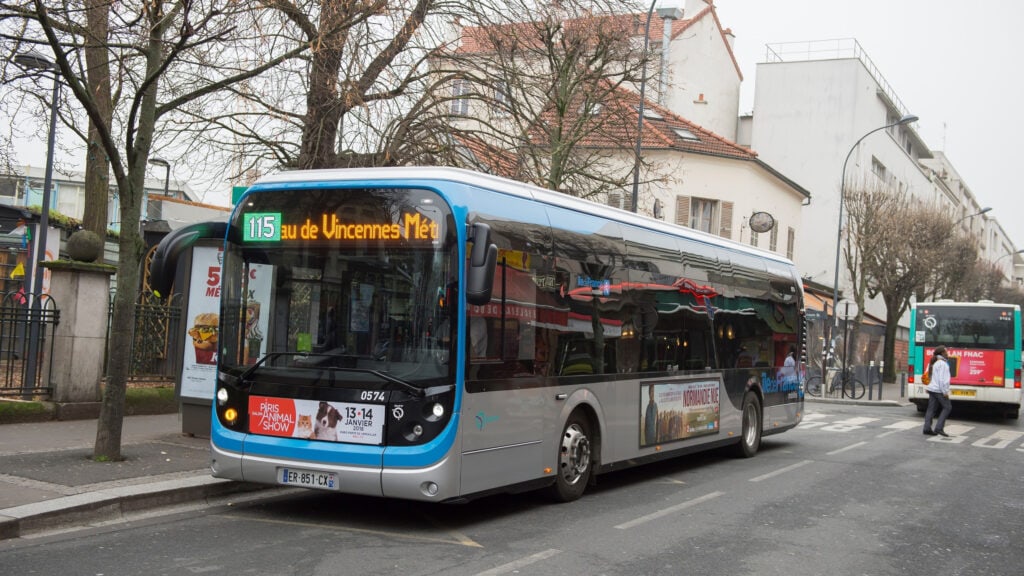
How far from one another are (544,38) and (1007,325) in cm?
1542

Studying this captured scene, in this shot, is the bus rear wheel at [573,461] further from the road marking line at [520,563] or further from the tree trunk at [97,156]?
the tree trunk at [97,156]

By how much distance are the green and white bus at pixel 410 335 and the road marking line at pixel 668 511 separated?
0.90m

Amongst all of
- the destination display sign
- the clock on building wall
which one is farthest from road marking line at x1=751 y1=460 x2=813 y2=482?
the clock on building wall

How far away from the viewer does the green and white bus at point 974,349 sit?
25.0 metres

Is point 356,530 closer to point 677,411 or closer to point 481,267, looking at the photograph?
point 481,267

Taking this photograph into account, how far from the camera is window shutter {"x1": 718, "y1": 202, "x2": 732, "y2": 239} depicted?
3919cm

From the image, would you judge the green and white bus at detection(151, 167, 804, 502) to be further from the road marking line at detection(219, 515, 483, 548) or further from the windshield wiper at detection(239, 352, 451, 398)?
the road marking line at detection(219, 515, 483, 548)

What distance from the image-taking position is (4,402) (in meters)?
12.4

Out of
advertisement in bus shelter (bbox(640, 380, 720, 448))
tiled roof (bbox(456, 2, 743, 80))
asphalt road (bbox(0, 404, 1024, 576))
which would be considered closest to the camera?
asphalt road (bbox(0, 404, 1024, 576))

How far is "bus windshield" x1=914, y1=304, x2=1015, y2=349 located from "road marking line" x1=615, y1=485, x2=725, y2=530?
Answer: 1745cm

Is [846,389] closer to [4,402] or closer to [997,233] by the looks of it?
[4,402]

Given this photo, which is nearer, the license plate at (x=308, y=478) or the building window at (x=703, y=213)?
the license plate at (x=308, y=478)

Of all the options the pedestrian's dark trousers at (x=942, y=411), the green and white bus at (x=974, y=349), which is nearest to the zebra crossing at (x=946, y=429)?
the pedestrian's dark trousers at (x=942, y=411)

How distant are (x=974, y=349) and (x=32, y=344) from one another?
2237 cm
